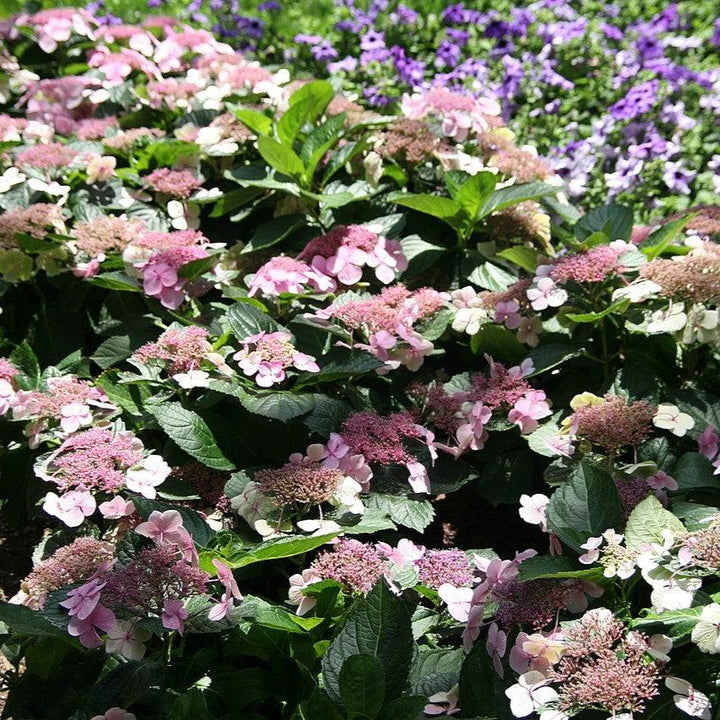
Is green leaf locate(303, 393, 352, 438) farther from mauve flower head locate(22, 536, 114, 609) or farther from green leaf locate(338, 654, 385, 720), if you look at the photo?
green leaf locate(338, 654, 385, 720)

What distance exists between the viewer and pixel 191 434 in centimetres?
186

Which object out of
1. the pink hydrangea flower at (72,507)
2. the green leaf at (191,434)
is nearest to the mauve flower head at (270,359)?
the green leaf at (191,434)

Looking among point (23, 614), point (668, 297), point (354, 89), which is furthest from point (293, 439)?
point (354, 89)

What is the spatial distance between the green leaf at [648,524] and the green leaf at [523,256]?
0.86m

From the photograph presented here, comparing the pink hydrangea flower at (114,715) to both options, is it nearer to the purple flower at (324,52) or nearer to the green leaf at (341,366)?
the green leaf at (341,366)

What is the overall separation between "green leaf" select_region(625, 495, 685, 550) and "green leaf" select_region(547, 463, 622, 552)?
0.03m

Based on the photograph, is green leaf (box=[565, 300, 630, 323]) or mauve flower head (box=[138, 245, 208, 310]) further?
mauve flower head (box=[138, 245, 208, 310])

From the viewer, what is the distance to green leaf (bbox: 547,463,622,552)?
1.57 m

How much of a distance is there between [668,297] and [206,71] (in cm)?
184

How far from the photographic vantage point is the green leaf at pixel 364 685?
52.9 inches

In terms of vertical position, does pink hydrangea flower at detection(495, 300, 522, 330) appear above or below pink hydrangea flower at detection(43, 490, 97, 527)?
above

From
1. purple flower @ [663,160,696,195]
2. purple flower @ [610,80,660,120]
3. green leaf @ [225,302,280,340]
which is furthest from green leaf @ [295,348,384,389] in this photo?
purple flower @ [610,80,660,120]

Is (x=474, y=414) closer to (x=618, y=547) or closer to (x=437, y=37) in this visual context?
(x=618, y=547)

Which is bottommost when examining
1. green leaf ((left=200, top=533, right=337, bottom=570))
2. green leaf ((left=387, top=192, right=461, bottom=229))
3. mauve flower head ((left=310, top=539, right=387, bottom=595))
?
mauve flower head ((left=310, top=539, right=387, bottom=595))
